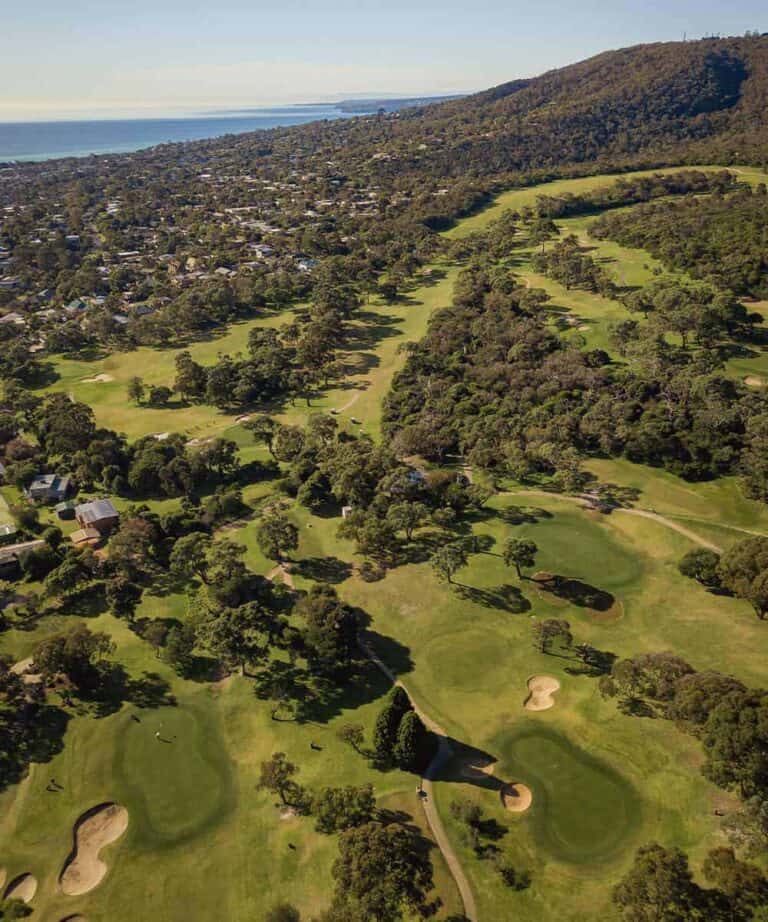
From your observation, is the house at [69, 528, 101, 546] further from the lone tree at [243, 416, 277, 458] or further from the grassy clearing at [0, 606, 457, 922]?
the lone tree at [243, 416, 277, 458]

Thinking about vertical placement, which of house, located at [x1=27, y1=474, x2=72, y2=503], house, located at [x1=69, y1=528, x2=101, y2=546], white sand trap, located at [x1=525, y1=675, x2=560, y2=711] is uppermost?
house, located at [x1=27, y1=474, x2=72, y2=503]

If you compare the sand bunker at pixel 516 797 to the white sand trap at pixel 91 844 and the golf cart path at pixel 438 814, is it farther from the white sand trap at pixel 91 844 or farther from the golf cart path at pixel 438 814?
the white sand trap at pixel 91 844

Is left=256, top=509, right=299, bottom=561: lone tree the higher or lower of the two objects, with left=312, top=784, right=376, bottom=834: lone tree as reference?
higher

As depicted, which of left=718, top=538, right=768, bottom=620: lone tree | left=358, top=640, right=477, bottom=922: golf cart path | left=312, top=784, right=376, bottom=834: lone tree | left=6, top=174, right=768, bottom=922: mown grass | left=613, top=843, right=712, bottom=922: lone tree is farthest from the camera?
left=718, top=538, right=768, bottom=620: lone tree

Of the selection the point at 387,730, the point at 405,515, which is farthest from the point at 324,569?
the point at 387,730

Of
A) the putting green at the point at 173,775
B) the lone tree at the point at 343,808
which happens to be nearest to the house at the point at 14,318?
the putting green at the point at 173,775

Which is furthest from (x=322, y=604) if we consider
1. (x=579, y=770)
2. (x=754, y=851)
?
(x=754, y=851)

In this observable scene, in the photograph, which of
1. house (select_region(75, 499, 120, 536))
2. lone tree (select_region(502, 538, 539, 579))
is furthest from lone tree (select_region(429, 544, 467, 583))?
house (select_region(75, 499, 120, 536))
